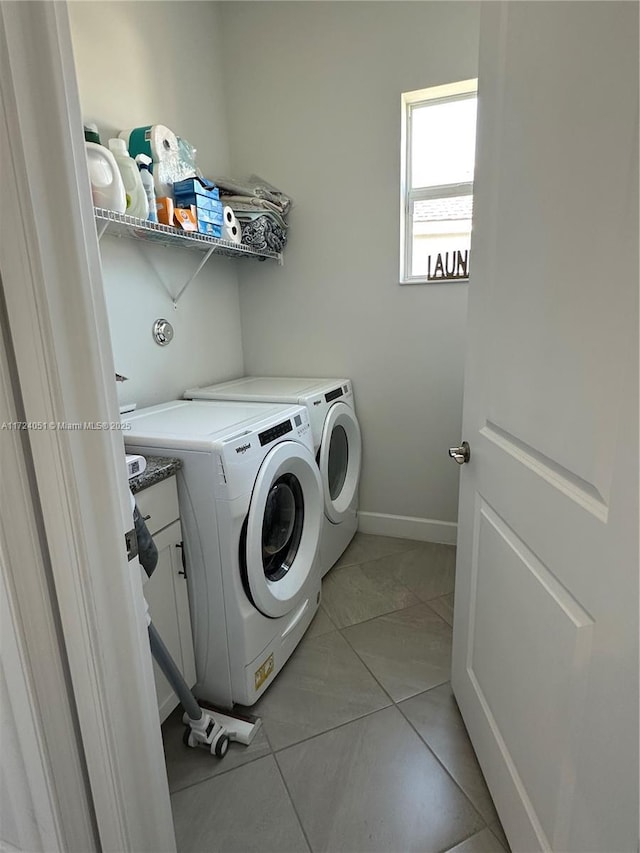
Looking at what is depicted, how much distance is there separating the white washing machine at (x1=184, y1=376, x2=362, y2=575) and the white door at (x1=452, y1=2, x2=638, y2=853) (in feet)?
3.04

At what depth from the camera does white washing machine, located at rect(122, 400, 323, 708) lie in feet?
4.27

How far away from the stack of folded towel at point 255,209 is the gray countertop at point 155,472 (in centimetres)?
129

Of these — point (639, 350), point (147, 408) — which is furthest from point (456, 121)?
point (639, 350)

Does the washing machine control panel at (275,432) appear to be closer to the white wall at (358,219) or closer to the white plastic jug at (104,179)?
the white plastic jug at (104,179)

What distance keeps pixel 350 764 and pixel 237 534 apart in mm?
741

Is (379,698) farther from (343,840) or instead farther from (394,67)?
(394,67)

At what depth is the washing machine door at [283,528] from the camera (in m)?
1.38

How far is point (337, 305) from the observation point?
2.44m

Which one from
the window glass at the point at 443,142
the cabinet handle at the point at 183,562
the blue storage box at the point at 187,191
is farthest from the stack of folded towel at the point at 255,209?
the cabinet handle at the point at 183,562

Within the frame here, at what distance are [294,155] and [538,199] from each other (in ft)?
6.25

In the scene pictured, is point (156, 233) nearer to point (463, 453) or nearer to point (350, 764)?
point (463, 453)

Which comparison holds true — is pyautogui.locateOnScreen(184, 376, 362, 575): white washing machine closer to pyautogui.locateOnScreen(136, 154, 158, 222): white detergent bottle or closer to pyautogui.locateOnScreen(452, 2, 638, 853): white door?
pyautogui.locateOnScreen(136, 154, 158, 222): white detergent bottle

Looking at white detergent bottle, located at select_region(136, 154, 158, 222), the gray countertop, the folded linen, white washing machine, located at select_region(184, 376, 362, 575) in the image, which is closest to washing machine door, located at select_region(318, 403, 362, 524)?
white washing machine, located at select_region(184, 376, 362, 575)

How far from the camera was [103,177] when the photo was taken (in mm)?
1397
